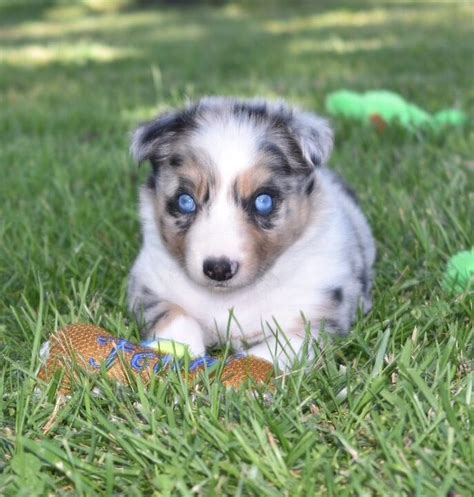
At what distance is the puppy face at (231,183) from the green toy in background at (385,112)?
335 cm

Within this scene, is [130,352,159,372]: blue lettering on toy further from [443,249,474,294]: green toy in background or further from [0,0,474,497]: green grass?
[443,249,474,294]: green toy in background

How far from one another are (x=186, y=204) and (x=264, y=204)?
0.34 meters

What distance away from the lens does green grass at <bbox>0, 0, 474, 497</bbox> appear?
2.96m

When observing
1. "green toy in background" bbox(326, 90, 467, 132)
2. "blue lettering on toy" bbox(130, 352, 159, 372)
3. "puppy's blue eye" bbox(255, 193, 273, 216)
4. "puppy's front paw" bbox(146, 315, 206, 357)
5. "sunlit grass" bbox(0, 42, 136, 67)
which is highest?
"sunlit grass" bbox(0, 42, 136, 67)

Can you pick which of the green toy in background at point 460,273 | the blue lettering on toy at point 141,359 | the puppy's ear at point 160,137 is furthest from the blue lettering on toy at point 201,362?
the green toy in background at point 460,273

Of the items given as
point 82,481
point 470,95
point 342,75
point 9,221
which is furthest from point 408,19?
point 82,481

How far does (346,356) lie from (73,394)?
3.85 ft

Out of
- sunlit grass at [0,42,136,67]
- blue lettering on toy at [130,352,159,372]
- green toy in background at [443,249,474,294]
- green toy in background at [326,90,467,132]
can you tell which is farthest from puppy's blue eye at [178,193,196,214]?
sunlit grass at [0,42,136,67]

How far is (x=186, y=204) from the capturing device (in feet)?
13.3

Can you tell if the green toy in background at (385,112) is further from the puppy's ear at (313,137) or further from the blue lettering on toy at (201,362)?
the blue lettering on toy at (201,362)

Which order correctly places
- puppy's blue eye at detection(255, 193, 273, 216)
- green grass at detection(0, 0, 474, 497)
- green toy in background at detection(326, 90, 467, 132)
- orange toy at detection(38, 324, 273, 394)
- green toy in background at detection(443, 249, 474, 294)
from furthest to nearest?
green toy in background at detection(326, 90, 467, 132) → green toy in background at detection(443, 249, 474, 294) → puppy's blue eye at detection(255, 193, 273, 216) → orange toy at detection(38, 324, 273, 394) → green grass at detection(0, 0, 474, 497)

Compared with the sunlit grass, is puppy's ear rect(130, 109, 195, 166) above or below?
above

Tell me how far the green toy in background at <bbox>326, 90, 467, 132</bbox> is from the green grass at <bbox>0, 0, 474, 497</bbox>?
221 mm

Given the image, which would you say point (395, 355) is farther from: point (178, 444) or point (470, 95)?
point (470, 95)
